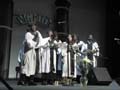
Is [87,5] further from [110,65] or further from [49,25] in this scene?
[110,65]

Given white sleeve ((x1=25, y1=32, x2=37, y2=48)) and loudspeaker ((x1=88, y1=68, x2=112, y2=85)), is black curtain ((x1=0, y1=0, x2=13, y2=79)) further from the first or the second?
loudspeaker ((x1=88, y1=68, x2=112, y2=85))

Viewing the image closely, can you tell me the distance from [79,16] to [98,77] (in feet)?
14.2

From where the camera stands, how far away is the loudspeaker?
6105mm

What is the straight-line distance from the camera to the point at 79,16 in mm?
10188

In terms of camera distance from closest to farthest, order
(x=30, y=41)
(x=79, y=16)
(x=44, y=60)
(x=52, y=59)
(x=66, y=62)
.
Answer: (x=30, y=41) → (x=44, y=60) → (x=52, y=59) → (x=66, y=62) → (x=79, y=16)

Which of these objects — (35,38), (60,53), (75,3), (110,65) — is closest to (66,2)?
(75,3)

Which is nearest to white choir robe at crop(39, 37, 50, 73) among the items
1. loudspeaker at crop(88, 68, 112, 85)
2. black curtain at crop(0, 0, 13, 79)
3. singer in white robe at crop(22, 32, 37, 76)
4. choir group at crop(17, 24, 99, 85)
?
choir group at crop(17, 24, 99, 85)

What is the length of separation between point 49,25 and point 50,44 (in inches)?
153

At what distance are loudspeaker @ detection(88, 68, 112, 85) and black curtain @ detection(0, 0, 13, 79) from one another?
3.23m

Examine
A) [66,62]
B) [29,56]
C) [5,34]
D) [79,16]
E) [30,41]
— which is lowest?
[66,62]

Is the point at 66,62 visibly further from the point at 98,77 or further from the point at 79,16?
the point at 79,16

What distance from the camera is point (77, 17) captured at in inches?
400

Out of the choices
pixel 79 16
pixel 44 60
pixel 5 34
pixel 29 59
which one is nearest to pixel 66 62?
pixel 44 60

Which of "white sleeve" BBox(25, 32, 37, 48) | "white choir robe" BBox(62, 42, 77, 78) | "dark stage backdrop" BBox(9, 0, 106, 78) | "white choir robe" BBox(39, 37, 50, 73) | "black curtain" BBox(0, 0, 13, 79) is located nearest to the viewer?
"white sleeve" BBox(25, 32, 37, 48)
